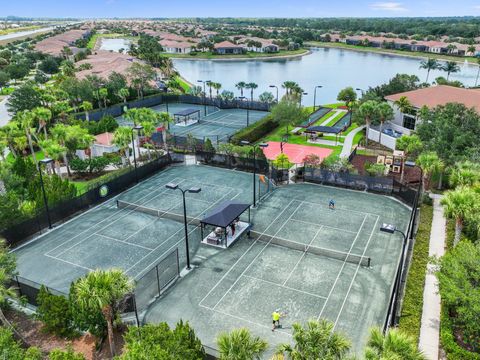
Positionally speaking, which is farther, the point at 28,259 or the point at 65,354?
the point at 28,259

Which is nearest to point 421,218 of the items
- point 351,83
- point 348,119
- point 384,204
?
point 384,204

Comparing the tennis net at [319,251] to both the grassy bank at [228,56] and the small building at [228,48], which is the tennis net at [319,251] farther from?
the small building at [228,48]

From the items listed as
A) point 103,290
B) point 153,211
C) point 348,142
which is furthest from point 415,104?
point 103,290

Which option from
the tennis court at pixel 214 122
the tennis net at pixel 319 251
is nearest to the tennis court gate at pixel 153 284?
the tennis net at pixel 319 251

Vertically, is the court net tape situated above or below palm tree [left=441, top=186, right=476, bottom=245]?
below

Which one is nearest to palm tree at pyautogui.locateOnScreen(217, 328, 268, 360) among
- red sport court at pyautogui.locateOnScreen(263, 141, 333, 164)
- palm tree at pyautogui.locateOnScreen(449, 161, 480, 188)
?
palm tree at pyautogui.locateOnScreen(449, 161, 480, 188)

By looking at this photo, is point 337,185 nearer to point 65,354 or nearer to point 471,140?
point 471,140

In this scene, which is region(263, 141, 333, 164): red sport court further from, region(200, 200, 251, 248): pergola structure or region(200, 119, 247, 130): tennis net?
region(200, 200, 251, 248): pergola structure
